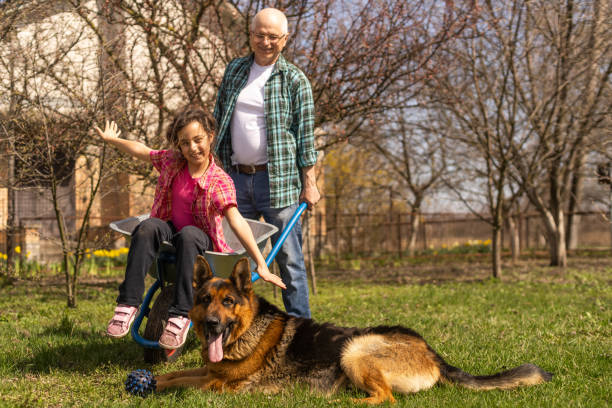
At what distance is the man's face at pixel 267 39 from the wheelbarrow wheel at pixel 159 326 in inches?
72.3

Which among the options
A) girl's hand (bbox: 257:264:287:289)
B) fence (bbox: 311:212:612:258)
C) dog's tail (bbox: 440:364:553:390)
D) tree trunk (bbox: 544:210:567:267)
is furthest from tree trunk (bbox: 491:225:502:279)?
girl's hand (bbox: 257:264:287:289)

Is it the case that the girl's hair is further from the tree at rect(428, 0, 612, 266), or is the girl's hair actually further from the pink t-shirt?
the tree at rect(428, 0, 612, 266)

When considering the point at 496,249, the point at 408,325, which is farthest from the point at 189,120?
the point at 496,249

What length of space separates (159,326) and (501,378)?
7.17 ft

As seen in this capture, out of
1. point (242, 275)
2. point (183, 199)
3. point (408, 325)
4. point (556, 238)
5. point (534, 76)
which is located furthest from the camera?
point (556, 238)

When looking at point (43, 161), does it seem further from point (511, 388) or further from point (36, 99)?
point (511, 388)

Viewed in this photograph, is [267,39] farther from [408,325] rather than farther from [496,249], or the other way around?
[496,249]

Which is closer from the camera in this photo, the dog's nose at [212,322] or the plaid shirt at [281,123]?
the dog's nose at [212,322]

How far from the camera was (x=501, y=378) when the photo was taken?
2877mm

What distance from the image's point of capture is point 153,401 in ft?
9.22

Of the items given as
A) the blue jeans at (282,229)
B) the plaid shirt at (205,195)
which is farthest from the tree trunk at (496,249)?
the plaid shirt at (205,195)

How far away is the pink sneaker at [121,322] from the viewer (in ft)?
10.1

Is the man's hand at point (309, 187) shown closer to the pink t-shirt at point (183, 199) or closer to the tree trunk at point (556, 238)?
the pink t-shirt at point (183, 199)

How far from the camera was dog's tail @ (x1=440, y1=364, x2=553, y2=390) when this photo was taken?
288cm
